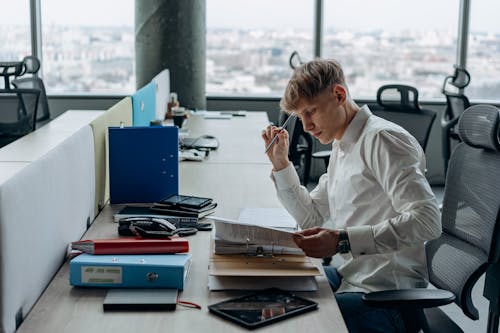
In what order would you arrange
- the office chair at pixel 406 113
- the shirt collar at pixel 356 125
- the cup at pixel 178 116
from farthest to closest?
1. the cup at pixel 178 116
2. the office chair at pixel 406 113
3. the shirt collar at pixel 356 125

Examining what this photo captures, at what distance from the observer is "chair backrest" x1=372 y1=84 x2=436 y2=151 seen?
4543 millimetres

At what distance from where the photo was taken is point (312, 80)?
7.11ft

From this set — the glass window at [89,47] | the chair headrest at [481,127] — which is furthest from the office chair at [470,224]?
the glass window at [89,47]

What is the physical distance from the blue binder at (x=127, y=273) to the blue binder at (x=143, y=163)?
91 cm

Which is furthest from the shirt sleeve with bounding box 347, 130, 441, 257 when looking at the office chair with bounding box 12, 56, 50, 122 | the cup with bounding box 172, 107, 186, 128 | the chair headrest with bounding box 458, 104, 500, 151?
the office chair with bounding box 12, 56, 50, 122

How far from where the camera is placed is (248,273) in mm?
1947

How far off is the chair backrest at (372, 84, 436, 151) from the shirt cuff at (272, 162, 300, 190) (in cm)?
219

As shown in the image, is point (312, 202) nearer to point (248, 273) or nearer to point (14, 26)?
point (248, 273)

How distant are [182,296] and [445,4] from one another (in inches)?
221

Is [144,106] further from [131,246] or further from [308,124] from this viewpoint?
[131,246]

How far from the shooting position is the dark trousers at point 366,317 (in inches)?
81.5

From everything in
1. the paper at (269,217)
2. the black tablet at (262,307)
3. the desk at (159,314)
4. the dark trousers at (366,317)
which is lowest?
the dark trousers at (366,317)

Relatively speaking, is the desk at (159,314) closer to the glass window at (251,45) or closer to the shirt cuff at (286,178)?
the shirt cuff at (286,178)

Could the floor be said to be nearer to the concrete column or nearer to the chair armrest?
the chair armrest
